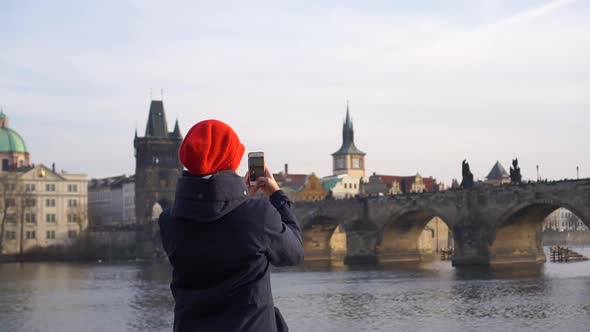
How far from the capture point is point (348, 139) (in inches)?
6870

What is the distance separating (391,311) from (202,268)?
31329mm

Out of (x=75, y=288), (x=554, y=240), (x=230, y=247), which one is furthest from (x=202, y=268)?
(x=554, y=240)

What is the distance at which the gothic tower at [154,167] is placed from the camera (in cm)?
12225

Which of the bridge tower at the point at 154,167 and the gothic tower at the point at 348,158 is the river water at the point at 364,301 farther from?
the gothic tower at the point at 348,158

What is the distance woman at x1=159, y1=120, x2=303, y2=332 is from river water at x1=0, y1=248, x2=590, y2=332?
83.0 ft

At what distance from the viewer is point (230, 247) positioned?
14.0 ft

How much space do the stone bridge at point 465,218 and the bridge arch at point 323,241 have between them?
1943 mm

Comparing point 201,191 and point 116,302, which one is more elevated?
point 201,191

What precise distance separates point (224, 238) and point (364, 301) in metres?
36.1

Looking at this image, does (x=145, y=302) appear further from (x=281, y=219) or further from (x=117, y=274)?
(x=281, y=219)

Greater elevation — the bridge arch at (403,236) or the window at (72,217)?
the window at (72,217)

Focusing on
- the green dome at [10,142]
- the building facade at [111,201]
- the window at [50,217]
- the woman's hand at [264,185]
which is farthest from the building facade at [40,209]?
the woman's hand at [264,185]

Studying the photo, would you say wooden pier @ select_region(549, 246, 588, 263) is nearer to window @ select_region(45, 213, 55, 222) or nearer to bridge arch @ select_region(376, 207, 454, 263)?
bridge arch @ select_region(376, 207, 454, 263)

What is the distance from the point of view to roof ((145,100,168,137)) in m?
128
